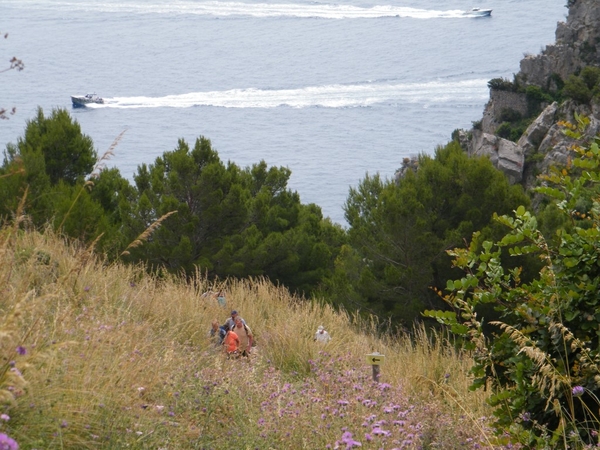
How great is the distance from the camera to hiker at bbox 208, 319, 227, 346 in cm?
854

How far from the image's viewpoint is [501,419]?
440 centimetres

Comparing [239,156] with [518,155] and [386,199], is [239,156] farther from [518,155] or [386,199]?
[386,199]

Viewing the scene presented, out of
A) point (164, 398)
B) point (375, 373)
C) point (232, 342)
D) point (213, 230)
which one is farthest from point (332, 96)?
point (164, 398)

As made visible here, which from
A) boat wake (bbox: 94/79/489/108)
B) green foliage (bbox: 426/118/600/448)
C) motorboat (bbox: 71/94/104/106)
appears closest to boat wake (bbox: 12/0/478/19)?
boat wake (bbox: 94/79/489/108)

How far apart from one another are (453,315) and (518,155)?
6268 cm

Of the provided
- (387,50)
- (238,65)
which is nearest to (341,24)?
(387,50)

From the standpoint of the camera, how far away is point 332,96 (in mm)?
101750

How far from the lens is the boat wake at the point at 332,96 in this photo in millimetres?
97625

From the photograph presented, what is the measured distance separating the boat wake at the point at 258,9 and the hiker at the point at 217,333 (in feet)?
394

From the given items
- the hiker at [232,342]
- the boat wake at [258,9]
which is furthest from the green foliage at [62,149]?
the boat wake at [258,9]

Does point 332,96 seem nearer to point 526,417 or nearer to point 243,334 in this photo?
point 243,334

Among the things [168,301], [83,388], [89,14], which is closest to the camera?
[83,388]

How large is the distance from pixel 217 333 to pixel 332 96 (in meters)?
94.3

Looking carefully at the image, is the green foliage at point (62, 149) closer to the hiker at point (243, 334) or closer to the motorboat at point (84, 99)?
the hiker at point (243, 334)
